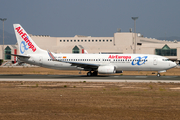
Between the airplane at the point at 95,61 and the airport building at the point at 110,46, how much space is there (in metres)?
57.1

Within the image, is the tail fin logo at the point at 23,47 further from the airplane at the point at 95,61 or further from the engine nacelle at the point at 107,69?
the engine nacelle at the point at 107,69

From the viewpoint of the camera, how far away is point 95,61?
1844 inches

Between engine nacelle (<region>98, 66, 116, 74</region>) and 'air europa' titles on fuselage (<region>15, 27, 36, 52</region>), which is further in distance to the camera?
'air europa' titles on fuselage (<region>15, 27, 36, 52</region>)

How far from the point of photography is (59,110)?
16.6 metres

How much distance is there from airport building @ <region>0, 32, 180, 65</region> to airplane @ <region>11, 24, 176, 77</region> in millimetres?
57056

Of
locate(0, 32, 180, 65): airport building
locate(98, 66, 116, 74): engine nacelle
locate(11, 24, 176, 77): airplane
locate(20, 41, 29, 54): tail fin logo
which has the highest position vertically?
locate(0, 32, 180, 65): airport building

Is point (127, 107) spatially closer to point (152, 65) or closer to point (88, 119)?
point (88, 119)

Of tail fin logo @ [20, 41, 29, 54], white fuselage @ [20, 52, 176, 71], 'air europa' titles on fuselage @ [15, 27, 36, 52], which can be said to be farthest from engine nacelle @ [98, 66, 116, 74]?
tail fin logo @ [20, 41, 29, 54]

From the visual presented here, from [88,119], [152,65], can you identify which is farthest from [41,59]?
[88,119]

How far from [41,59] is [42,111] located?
32492 mm

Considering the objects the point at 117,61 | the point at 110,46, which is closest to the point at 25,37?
the point at 117,61

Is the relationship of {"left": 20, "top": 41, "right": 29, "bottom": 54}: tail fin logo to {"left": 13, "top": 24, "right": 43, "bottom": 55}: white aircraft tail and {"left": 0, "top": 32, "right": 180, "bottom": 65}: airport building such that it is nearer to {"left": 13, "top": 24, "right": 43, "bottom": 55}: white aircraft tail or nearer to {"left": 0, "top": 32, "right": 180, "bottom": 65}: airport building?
{"left": 13, "top": 24, "right": 43, "bottom": 55}: white aircraft tail

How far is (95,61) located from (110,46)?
7829 centimetres

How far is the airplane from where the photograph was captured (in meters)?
45.0
